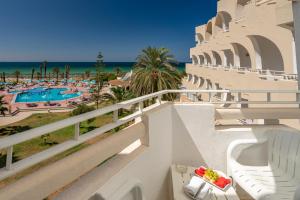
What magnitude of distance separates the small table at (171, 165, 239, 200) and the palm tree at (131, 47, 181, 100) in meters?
11.0

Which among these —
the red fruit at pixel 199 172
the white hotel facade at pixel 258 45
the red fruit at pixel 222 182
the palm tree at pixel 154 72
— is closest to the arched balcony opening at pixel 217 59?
the white hotel facade at pixel 258 45

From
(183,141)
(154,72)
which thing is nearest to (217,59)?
(154,72)

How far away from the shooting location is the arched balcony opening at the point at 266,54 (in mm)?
14968

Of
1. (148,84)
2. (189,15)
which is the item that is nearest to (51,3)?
(189,15)

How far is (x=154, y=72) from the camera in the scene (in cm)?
1586

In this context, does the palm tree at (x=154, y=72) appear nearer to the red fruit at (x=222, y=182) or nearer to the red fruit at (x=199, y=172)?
the red fruit at (x=199, y=172)

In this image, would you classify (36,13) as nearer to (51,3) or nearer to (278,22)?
(51,3)

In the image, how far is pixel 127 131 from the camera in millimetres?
3182

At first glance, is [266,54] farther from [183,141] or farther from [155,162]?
[155,162]

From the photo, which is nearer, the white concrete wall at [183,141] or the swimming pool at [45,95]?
the white concrete wall at [183,141]

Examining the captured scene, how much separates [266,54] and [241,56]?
421cm

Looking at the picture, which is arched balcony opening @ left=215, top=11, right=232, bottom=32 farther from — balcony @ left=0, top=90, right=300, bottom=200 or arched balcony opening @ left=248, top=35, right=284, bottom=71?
balcony @ left=0, top=90, right=300, bottom=200

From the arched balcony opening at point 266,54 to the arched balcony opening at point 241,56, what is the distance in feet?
10.7

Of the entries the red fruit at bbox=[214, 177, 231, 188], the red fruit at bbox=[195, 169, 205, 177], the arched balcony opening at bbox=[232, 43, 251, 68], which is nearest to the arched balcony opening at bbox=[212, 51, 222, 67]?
the arched balcony opening at bbox=[232, 43, 251, 68]
